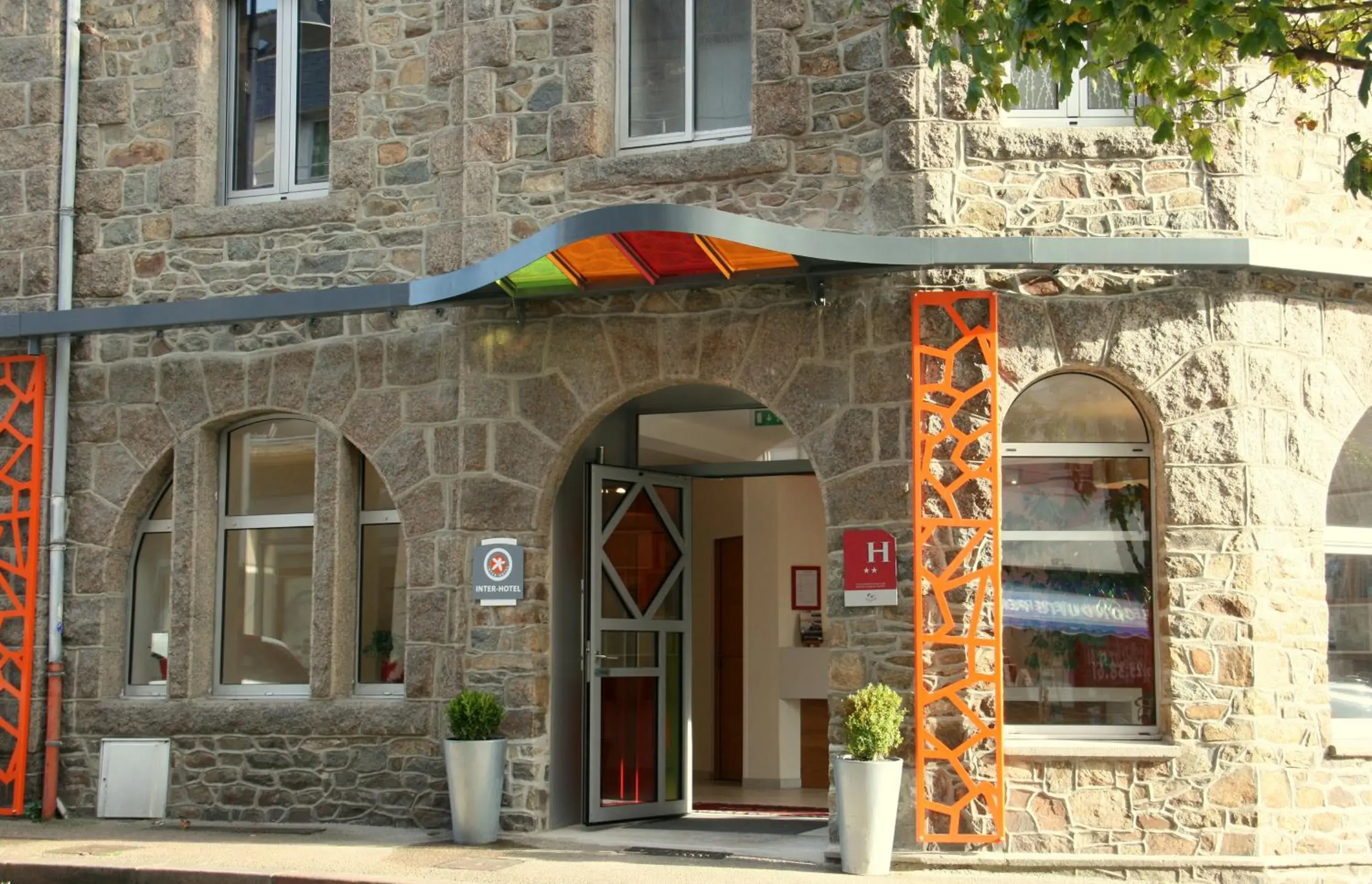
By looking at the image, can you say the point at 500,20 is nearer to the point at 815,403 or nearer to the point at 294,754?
the point at 815,403

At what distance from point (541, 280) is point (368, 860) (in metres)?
3.56

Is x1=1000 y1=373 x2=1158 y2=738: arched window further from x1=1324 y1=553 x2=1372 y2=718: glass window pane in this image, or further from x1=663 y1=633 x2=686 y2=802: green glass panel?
x1=663 y1=633 x2=686 y2=802: green glass panel

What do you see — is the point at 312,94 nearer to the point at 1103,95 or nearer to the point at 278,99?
the point at 278,99

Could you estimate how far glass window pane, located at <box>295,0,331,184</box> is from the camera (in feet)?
39.9

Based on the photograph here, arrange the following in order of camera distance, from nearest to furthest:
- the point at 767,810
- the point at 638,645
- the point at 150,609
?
the point at 638,645, the point at 150,609, the point at 767,810

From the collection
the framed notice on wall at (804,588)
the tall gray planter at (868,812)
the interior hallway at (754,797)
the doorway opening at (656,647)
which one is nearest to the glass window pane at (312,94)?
the doorway opening at (656,647)

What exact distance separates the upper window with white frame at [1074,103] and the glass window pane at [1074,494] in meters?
2.07

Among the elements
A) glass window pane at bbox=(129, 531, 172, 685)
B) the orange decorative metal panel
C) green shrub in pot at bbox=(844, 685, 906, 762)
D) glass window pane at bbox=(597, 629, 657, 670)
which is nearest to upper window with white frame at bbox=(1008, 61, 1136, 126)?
the orange decorative metal panel

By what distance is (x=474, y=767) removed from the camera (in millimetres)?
10430

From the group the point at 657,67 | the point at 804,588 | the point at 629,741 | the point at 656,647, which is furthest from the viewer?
the point at 804,588

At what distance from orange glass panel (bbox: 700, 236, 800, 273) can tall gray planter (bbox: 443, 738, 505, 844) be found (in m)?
3.24

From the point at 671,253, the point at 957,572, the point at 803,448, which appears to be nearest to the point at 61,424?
the point at 671,253

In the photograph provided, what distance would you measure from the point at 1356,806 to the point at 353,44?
26.2 feet

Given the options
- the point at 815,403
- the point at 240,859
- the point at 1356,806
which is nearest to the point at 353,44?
the point at 815,403
